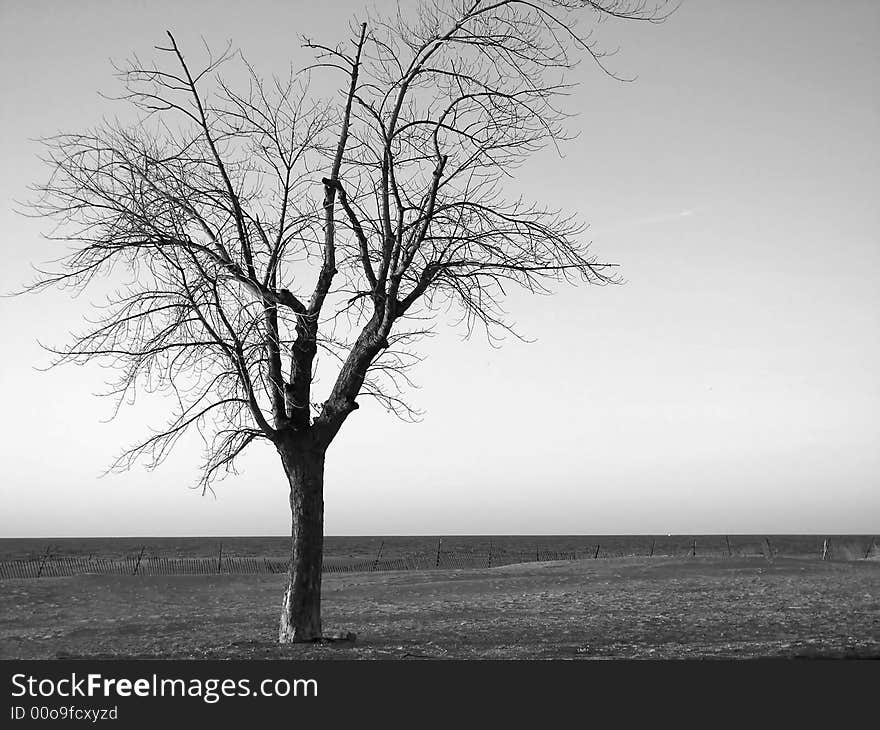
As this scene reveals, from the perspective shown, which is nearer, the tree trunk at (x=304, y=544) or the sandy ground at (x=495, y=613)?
the sandy ground at (x=495, y=613)

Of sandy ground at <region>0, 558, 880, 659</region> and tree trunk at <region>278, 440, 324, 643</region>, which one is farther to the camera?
tree trunk at <region>278, 440, 324, 643</region>

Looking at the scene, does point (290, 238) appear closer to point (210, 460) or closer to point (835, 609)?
point (210, 460)

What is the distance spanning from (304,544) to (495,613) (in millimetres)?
6904

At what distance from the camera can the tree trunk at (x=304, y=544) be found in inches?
597

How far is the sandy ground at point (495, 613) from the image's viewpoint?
14258 mm

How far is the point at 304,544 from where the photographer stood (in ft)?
50.2

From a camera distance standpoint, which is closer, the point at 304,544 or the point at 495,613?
the point at 304,544

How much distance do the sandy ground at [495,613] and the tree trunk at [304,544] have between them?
0.63 m

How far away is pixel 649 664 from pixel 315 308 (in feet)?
26.1

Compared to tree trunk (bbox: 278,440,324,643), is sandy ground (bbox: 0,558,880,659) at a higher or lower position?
lower

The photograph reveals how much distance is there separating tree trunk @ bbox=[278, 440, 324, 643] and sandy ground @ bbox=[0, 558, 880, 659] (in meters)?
0.63

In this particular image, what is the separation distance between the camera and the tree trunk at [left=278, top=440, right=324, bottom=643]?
49.7 ft

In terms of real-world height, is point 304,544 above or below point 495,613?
above

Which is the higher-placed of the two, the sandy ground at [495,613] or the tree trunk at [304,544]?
the tree trunk at [304,544]
